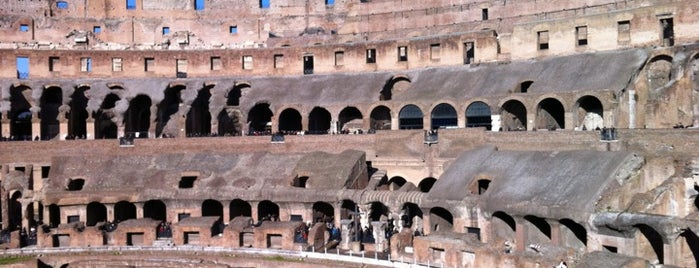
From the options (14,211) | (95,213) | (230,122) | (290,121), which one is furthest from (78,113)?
(290,121)

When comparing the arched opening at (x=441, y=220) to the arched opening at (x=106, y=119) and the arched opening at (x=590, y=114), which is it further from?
the arched opening at (x=106, y=119)

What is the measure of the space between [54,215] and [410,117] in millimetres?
22239

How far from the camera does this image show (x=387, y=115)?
44.7 m

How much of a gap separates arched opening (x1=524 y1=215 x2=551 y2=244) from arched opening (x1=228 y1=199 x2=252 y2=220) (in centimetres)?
1646

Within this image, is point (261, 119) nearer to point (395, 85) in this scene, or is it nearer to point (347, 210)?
point (395, 85)

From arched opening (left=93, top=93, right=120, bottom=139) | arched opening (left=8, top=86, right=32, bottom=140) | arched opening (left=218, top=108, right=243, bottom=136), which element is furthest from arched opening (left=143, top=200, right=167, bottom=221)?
arched opening (left=8, top=86, right=32, bottom=140)

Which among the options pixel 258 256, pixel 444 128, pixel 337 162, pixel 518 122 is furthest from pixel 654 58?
pixel 258 256

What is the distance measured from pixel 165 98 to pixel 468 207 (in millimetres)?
27247

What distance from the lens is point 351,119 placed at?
4638 cm

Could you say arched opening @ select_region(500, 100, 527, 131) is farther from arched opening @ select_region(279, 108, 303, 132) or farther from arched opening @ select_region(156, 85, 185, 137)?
arched opening @ select_region(156, 85, 185, 137)

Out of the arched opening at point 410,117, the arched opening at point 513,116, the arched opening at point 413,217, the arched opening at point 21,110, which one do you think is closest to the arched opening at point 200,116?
the arched opening at point 21,110

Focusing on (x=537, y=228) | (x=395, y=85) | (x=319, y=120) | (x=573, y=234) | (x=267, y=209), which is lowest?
(x=573, y=234)

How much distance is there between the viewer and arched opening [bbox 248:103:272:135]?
48.5 metres

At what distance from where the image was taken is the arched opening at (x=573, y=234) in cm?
2664
